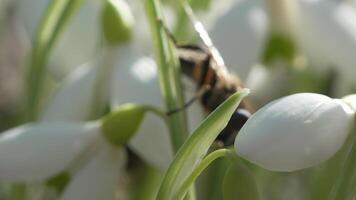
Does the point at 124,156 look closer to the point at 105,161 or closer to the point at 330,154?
the point at 105,161

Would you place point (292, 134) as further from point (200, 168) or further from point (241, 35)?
point (241, 35)

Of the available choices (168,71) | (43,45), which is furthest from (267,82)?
(168,71)

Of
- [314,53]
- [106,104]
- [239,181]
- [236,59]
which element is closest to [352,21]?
[314,53]

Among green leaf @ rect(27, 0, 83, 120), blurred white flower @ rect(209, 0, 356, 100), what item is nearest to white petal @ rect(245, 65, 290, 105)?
A: blurred white flower @ rect(209, 0, 356, 100)

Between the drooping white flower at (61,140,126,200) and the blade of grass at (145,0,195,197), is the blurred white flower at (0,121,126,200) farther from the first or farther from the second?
the blade of grass at (145,0,195,197)

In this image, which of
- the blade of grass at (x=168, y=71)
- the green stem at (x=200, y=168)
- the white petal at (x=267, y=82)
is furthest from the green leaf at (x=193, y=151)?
the white petal at (x=267, y=82)

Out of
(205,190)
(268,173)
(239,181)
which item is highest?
(239,181)
